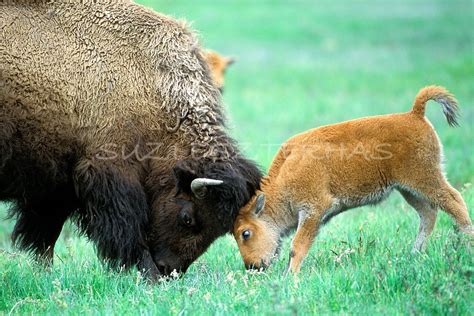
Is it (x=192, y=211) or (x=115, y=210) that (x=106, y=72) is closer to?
(x=115, y=210)

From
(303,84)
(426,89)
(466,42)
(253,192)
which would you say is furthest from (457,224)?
(466,42)

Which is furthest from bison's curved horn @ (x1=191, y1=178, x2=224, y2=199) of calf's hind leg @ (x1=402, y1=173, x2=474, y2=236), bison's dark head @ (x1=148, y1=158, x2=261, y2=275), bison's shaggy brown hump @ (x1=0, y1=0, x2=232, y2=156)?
calf's hind leg @ (x1=402, y1=173, x2=474, y2=236)

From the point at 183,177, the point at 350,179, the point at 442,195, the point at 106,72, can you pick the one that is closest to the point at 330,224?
the point at 350,179

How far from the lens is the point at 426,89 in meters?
7.39

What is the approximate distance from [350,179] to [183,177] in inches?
53.6

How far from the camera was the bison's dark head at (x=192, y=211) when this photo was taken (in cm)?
732

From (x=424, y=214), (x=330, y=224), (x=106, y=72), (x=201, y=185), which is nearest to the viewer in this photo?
(x=201, y=185)

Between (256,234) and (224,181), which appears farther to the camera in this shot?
(256,234)

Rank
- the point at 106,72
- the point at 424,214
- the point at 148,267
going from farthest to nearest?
1. the point at 424,214
2. the point at 106,72
3. the point at 148,267

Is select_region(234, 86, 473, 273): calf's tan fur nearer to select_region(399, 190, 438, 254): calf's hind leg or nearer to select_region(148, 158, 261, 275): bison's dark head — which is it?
select_region(399, 190, 438, 254): calf's hind leg

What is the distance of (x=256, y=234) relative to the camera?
24.2 ft

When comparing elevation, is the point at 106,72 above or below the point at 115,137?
above

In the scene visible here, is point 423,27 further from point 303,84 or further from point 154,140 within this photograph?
point 154,140

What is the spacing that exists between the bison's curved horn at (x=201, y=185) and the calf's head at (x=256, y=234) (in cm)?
39
